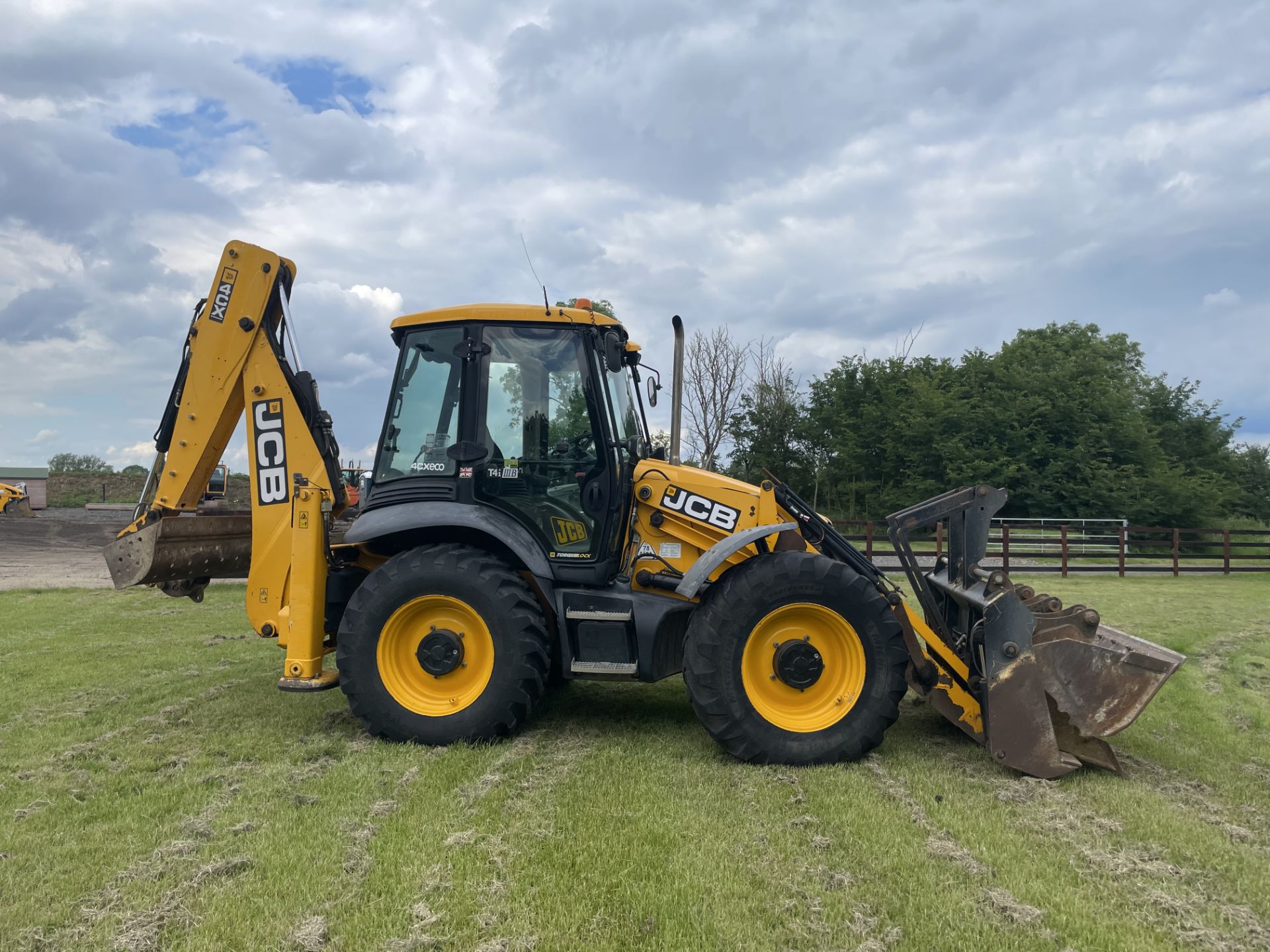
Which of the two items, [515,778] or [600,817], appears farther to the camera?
[515,778]

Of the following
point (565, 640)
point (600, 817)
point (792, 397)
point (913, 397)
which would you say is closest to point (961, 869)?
point (600, 817)

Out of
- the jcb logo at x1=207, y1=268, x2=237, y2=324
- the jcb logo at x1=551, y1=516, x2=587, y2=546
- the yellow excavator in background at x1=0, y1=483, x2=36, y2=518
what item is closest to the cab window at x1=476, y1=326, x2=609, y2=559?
the jcb logo at x1=551, y1=516, x2=587, y2=546

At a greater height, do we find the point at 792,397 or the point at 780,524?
the point at 792,397

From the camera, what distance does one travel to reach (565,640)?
501 cm

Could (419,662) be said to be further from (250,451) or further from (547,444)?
(250,451)

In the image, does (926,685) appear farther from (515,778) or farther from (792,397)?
(792,397)

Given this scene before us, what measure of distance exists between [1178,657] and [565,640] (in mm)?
3403

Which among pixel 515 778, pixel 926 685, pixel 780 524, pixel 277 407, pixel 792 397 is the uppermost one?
pixel 792 397

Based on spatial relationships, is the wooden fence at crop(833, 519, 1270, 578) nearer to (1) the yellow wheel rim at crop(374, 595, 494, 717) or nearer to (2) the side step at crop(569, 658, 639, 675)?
(2) the side step at crop(569, 658, 639, 675)

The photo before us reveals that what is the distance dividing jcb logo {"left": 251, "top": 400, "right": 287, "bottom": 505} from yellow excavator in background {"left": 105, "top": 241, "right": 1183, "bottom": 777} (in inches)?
0.5

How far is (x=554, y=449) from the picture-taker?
5.18 meters

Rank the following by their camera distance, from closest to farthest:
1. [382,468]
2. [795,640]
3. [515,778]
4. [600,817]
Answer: [600,817] < [515,778] < [795,640] < [382,468]

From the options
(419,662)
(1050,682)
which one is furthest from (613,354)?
(1050,682)

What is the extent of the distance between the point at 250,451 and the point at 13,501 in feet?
91.9
